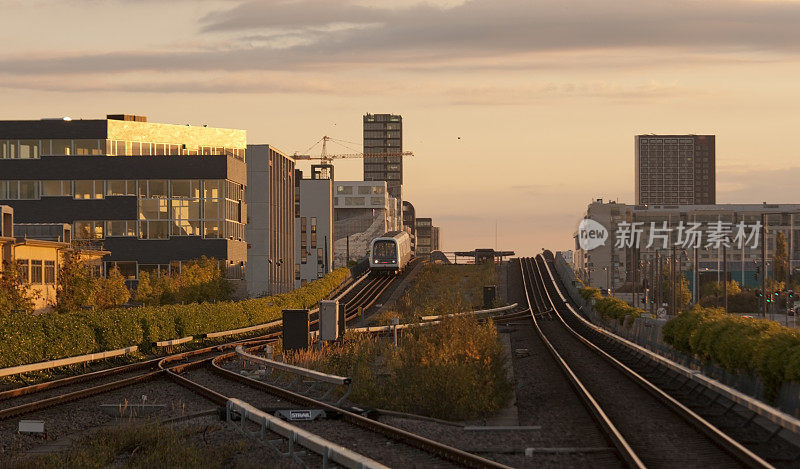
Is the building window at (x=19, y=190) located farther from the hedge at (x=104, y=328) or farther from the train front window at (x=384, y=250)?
the hedge at (x=104, y=328)

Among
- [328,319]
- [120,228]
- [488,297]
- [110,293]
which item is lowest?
[488,297]

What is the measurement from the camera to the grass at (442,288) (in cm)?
7069

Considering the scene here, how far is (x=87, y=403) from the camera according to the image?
23188mm

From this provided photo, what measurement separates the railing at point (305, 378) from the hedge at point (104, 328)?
586cm

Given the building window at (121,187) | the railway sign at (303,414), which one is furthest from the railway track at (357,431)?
the building window at (121,187)

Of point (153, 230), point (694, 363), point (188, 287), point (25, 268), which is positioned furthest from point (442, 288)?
point (694, 363)

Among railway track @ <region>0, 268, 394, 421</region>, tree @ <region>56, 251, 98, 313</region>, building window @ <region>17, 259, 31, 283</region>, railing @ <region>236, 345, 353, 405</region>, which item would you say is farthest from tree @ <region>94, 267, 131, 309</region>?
railing @ <region>236, 345, 353, 405</region>

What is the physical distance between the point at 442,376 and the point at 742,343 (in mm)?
7041

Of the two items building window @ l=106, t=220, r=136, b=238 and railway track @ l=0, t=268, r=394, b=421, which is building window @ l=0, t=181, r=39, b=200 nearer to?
building window @ l=106, t=220, r=136, b=238

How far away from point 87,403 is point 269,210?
90.2 metres

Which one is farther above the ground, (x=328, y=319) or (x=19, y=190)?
(x=19, y=190)

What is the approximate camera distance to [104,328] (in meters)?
36.1

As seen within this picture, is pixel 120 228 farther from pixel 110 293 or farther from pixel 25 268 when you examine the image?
pixel 25 268

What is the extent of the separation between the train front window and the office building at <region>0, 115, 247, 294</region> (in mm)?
13985
